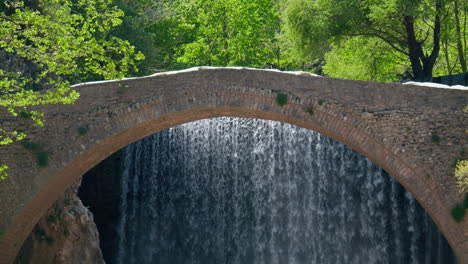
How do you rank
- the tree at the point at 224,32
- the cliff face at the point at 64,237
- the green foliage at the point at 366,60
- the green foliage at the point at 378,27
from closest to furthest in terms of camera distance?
1. the cliff face at the point at 64,237
2. the green foliage at the point at 378,27
3. the green foliage at the point at 366,60
4. the tree at the point at 224,32

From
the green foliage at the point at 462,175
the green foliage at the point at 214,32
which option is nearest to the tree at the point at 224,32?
the green foliage at the point at 214,32

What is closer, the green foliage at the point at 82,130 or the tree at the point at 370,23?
the green foliage at the point at 82,130

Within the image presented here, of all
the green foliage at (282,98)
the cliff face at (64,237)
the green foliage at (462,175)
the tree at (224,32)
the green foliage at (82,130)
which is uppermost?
the tree at (224,32)

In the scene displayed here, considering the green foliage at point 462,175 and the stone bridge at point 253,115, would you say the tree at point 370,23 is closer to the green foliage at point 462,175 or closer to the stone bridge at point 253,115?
the stone bridge at point 253,115

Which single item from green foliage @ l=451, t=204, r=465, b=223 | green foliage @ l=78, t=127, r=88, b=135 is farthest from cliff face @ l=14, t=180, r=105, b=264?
green foliage @ l=451, t=204, r=465, b=223

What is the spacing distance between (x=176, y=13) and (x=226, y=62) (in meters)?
3.19

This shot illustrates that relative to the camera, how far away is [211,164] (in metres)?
19.0

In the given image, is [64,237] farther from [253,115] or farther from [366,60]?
[366,60]

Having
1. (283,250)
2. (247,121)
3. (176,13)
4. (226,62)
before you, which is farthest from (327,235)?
(176,13)

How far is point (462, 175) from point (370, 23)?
9.47m

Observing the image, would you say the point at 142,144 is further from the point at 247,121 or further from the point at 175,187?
the point at 247,121

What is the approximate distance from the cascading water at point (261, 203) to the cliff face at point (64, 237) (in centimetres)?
300

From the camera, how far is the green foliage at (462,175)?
11.6 metres

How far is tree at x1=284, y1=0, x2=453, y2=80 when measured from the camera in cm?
1888
